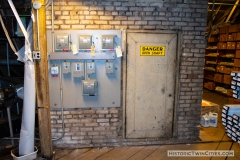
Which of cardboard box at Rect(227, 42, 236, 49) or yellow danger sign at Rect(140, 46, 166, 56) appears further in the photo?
cardboard box at Rect(227, 42, 236, 49)

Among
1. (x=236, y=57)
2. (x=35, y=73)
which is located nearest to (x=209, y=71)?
(x=236, y=57)

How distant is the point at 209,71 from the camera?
831 cm

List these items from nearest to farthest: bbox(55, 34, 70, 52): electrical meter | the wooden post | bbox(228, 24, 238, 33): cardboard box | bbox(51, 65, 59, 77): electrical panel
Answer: the wooden post
bbox(55, 34, 70, 52): electrical meter
bbox(51, 65, 59, 77): electrical panel
bbox(228, 24, 238, 33): cardboard box

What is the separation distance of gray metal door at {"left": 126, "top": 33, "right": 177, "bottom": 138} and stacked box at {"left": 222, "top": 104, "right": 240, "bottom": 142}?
1002 mm

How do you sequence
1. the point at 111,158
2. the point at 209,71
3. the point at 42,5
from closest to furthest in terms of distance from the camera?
the point at 42,5, the point at 111,158, the point at 209,71

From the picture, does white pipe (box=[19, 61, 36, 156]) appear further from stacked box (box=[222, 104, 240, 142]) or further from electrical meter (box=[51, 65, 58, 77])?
stacked box (box=[222, 104, 240, 142])

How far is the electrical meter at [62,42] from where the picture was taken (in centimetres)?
293

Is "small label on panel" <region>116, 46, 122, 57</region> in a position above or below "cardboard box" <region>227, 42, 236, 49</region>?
below

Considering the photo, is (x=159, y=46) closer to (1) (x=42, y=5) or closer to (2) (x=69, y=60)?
(2) (x=69, y=60)

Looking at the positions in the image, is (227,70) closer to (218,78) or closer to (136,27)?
(218,78)

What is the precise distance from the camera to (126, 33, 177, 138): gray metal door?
125 inches

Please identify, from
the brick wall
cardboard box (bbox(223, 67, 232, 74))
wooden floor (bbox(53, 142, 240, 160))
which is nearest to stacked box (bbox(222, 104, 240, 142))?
wooden floor (bbox(53, 142, 240, 160))

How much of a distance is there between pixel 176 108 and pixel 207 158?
2.94ft

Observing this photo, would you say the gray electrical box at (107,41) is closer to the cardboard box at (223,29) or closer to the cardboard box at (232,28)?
the cardboard box at (232,28)
